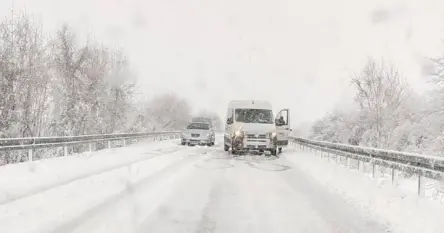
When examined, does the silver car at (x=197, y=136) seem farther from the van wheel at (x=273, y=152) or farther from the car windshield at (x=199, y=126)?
the van wheel at (x=273, y=152)

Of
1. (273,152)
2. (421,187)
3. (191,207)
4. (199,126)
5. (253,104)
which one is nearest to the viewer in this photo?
(191,207)

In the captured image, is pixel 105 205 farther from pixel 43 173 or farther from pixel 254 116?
pixel 254 116

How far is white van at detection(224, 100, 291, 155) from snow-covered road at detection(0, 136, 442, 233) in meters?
9.89

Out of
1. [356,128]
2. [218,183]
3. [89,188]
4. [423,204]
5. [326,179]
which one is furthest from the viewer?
[356,128]

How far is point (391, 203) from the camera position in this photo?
9062 mm

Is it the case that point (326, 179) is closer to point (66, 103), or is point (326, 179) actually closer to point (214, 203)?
point (214, 203)

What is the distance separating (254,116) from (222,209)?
55.2 ft

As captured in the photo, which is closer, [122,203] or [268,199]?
[122,203]

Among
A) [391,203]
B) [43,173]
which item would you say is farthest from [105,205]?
[43,173]

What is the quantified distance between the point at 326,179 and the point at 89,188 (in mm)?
7001

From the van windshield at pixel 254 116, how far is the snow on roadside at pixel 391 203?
35.2 ft

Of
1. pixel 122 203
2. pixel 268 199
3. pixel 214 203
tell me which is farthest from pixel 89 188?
pixel 268 199

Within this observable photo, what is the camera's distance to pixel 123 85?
144 ft

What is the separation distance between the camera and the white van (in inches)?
934
